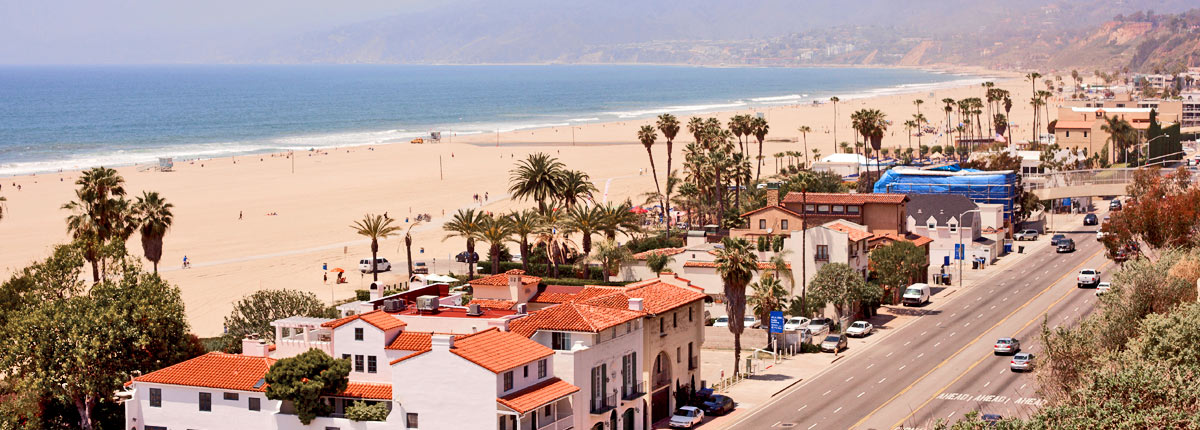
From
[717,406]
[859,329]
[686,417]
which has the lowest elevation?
[686,417]

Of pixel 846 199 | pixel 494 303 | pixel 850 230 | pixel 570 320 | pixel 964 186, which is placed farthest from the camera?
pixel 964 186

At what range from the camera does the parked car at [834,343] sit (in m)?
74.9

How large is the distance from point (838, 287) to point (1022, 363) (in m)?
14.5

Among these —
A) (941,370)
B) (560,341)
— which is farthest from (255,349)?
(941,370)

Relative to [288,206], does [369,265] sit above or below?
below

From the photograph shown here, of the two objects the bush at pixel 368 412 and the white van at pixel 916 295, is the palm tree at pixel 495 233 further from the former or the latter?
the bush at pixel 368 412

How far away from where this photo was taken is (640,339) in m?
59.5

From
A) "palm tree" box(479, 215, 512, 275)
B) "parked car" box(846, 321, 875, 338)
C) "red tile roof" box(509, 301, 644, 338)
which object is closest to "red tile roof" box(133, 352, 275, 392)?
"red tile roof" box(509, 301, 644, 338)

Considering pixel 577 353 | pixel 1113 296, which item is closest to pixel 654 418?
pixel 577 353

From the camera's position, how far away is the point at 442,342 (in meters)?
50.8

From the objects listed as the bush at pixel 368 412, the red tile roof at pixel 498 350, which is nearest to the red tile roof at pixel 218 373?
the bush at pixel 368 412

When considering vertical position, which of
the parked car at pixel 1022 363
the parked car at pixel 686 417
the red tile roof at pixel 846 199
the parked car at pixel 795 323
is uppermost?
the red tile roof at pixel 846 199

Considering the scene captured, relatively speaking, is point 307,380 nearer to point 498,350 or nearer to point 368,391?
point 368,391

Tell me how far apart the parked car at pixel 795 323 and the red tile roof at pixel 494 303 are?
1802 centimetres
